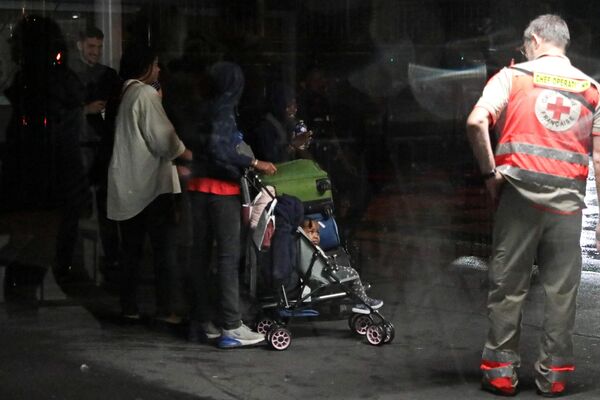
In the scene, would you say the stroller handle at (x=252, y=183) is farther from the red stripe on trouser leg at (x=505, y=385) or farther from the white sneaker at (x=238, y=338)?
the red stripe on trouser leg at (x=505, y=385)

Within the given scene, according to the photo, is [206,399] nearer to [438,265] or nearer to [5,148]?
[438,265]

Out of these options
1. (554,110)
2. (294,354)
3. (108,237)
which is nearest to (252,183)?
(294,354)

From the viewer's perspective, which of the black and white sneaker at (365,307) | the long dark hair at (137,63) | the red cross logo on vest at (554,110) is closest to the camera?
the red cross logo on vest at (554,110)

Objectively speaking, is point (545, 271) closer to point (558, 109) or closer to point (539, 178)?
point (539, 178)

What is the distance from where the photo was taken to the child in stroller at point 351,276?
657cm

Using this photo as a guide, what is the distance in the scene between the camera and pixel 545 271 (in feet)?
18.5

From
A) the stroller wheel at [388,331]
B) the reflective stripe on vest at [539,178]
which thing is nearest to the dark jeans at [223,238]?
the stroller wheel at [388,331]

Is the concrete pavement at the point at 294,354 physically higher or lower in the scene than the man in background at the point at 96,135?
lower

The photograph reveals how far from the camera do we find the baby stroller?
21.0 ft

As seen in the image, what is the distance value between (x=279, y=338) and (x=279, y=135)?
1.35 metres

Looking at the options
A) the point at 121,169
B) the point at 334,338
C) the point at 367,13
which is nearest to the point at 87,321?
the point at 121,169

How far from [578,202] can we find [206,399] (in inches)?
78.1

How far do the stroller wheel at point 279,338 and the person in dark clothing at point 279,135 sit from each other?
1019 millimetres

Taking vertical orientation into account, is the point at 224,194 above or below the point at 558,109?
below
